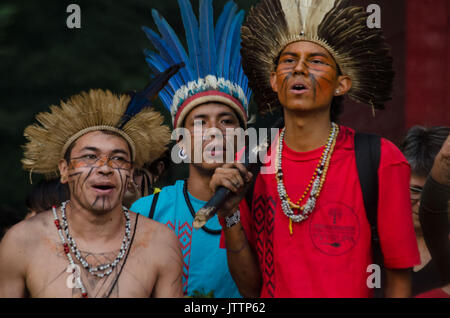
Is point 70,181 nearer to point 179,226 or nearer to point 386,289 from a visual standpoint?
point 179,226

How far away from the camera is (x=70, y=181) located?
11.4 ft

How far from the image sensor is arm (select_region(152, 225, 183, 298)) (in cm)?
332

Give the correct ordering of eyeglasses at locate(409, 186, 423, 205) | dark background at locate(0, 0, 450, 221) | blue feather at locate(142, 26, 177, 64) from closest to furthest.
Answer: eyeglasses at locate(409, 186, 423, 205) < blue feather at locate(142, 26, 177, 64) < dark background at locate(0, 0, 450, 221)

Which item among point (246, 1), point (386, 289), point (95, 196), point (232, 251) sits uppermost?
point (246, 1)

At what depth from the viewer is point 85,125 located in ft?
11.7

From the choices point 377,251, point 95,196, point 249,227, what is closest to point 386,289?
point 377,251

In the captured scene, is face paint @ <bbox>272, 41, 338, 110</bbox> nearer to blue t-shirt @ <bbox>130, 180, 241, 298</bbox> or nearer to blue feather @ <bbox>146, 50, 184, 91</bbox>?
blue t-shirt @ <bbox>130, 180, 241, 298</bbox>

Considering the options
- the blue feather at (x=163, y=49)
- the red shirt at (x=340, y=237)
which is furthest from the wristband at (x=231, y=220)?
the blue feather at (x=163, y=49)

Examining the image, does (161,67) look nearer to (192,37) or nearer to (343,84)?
(192,37)

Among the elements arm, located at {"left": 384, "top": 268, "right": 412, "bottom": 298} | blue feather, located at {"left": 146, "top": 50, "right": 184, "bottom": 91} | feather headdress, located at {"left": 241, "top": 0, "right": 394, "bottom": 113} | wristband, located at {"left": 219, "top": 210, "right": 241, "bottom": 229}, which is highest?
blue feather, located at {"left": 146, "top": 50, "right": 184, "bottom": 91}

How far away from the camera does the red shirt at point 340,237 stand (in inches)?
124

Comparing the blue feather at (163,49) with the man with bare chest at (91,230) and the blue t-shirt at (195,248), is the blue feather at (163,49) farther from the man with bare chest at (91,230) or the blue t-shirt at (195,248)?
the man with bare chest at (91,230)

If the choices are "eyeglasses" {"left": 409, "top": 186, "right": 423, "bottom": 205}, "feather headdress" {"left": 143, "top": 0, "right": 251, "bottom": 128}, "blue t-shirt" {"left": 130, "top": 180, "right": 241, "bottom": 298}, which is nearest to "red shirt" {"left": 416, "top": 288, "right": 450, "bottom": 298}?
"eyeglasses" {"left": 409, "top": 186, "right": 423, "bottom": 205}

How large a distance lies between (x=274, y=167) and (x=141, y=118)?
808mm
